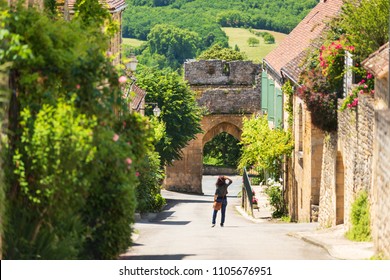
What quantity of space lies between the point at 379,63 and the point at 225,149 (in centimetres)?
5175

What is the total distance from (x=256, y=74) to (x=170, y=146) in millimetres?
15204

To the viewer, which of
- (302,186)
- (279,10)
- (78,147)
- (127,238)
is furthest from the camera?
(279,10)

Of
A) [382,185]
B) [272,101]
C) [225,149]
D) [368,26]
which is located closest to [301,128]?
[368,26]

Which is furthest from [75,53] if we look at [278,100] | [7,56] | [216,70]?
[216,70]

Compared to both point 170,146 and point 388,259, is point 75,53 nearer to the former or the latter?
point 388,259

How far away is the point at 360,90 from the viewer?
2248 cm

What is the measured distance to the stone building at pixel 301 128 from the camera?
2997 cm

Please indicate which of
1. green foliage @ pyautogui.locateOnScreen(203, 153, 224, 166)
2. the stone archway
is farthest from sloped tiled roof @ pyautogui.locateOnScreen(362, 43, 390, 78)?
green foliage @ pyautogui.locateOnScreen(203, 153, 224, 166)

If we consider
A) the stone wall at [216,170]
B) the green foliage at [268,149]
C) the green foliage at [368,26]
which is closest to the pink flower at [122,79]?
the green foliage at [368,26]

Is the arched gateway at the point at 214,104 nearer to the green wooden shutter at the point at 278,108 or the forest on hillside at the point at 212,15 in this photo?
the green wooden shutter at the point at 278,108

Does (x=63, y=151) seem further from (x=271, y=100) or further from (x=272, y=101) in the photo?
(x=271, y=100)

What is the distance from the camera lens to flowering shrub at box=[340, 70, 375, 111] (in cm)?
2242

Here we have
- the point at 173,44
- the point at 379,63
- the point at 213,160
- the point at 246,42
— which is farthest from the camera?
the point at 246,42
